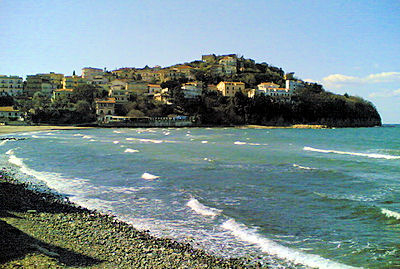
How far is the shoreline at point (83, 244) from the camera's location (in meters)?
7.93

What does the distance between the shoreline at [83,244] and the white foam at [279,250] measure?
1.22m

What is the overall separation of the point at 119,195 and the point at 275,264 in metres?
9.84

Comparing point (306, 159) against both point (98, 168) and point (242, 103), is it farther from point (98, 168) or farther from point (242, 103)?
point (242, 103)

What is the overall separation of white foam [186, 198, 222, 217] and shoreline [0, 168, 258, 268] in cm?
327

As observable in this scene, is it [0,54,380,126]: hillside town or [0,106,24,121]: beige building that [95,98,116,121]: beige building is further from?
[0,106,24,121]: beige building

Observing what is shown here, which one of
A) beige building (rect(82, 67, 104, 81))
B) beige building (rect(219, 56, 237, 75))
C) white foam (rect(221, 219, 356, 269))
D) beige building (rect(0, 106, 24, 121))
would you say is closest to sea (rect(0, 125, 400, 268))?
white foam (rect(221, 219, 356, 269))

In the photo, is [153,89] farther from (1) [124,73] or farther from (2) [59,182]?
(2) [59,182]

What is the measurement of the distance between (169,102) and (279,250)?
338 ft

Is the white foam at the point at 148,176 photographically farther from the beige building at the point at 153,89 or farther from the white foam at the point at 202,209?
the beige building at the point at 153,89

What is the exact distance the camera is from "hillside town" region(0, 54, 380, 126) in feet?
312

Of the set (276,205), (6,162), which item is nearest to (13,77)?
(6,162)

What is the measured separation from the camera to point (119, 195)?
16438 millimetres

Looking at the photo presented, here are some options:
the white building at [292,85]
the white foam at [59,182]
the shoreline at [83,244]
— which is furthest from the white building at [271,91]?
the shoreline at [83,244]

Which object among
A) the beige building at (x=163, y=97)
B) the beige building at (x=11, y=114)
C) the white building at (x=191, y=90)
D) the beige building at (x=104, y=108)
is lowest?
the beige building at (x=11, y=114)
